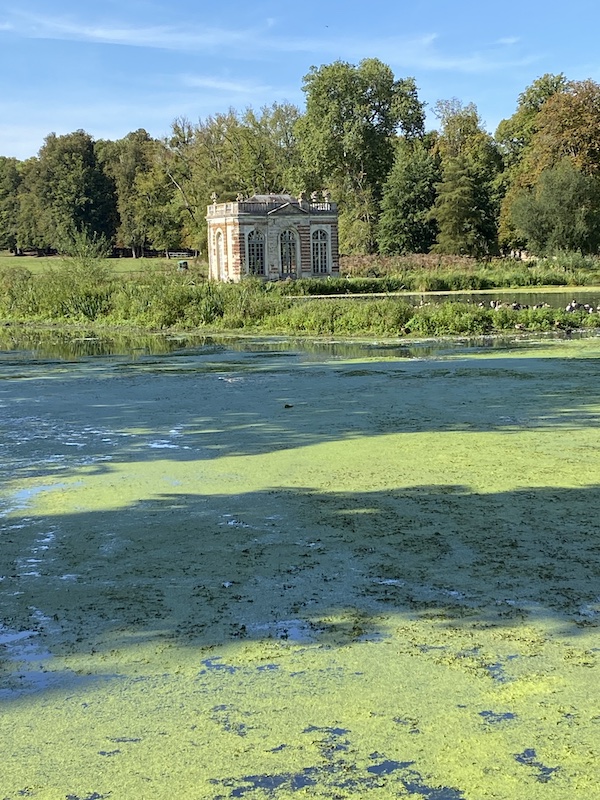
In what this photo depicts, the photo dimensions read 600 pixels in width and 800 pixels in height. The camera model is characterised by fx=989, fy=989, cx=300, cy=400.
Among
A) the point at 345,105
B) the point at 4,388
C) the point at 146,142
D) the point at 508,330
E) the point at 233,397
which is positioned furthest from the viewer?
the point at 146,142

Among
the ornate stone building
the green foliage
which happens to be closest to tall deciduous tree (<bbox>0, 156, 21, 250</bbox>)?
the ornate stone building

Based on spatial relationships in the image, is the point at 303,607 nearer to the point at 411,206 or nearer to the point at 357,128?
the point at 411,206

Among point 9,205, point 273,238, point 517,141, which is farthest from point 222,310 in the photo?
point 9,205

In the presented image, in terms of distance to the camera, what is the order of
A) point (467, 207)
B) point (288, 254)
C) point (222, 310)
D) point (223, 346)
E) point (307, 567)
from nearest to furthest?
→ 1. point (307, 567)
2. point (223, 346)
3. point (222, 310)
4. point (288, 254)
5. point (467, 207)

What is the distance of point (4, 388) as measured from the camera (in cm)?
1177

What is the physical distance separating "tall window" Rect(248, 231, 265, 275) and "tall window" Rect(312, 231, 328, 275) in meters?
2.58

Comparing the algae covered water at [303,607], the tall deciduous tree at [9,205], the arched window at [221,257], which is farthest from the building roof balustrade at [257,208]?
the algae covered water at [303,607]

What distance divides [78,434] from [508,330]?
36.9 feet

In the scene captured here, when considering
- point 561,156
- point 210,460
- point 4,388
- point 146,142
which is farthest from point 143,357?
point 146,142

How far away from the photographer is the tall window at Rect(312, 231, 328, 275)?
1847 inches

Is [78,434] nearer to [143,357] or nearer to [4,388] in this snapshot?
[4,388]

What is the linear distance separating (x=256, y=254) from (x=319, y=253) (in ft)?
10.3

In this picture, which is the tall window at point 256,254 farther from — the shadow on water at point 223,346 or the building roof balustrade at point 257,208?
the shadow on water at point 223,346

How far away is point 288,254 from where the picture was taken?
154 feet
